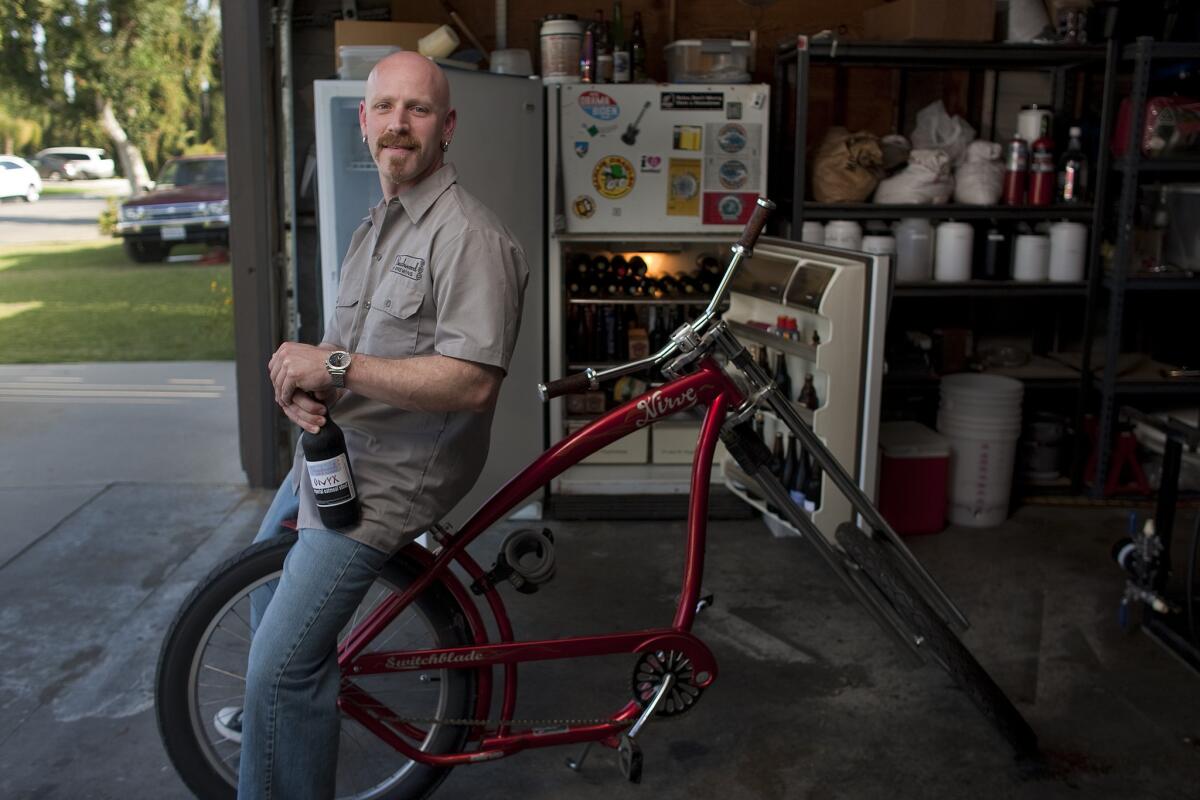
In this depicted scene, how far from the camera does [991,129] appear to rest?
216 inches

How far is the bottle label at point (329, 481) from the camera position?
2.13m

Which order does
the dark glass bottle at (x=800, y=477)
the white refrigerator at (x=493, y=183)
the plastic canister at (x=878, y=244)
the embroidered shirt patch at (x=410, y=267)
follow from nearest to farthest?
the embroidered shirt patch at (x=410, y=267), the white refrigerator at (x=493, y=183), the dark glass bottle at (x=800, y=477), the plastic canister at (x=878, y=244)

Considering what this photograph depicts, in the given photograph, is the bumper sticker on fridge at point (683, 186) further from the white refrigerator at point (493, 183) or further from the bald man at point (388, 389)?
the bald man at point (388, 389)

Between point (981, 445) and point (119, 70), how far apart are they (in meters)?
6.89

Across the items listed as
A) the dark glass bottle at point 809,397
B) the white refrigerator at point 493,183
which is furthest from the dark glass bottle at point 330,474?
the dark glass bottle at point 809,397

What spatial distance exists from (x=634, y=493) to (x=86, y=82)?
228 inches

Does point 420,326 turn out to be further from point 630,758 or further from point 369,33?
point 369,33

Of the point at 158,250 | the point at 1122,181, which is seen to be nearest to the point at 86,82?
the point at 158,250

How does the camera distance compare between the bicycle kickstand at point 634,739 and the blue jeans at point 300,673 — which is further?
the bicycle kickstand at point 634,739

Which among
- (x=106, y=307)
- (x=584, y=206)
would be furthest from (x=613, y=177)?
(x=106, y=307)

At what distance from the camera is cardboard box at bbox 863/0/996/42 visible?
479 cm

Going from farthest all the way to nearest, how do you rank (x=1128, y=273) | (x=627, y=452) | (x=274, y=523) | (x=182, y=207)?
(x=182, y=207)
(x=627, y=452)
(x=1128, y=273)
(x=274, y=523)

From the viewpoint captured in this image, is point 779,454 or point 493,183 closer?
point 493,183

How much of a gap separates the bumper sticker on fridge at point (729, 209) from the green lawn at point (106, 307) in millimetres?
5117
